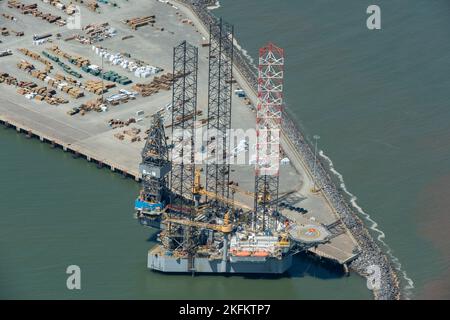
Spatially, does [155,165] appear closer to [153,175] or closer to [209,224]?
[153,175]

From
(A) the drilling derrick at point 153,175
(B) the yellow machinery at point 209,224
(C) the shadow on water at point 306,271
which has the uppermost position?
(A) the drilling derrick at point 153,175

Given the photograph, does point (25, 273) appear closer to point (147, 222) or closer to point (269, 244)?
point (147, 222)

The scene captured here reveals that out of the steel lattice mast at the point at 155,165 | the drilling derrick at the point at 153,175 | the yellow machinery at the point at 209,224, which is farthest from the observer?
the drilling derrick at the point at 153,175

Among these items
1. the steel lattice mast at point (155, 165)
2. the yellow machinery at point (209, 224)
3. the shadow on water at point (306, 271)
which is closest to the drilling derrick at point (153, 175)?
the steel lattice mast at point (155, 165)

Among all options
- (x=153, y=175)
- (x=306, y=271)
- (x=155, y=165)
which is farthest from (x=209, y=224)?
(x=306, y=271)

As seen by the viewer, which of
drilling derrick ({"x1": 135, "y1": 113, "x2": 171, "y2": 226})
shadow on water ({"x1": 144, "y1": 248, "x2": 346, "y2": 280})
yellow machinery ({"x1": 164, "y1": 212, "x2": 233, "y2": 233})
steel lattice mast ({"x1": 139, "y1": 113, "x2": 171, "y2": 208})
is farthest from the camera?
drilling derrick ({"x1": 135, "y1": 113, "x2": 171, "y2": 226})

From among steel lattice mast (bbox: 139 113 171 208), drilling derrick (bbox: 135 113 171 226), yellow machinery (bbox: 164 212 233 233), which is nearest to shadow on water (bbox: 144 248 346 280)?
yellow machinery (bbox: 164 212 233 233)

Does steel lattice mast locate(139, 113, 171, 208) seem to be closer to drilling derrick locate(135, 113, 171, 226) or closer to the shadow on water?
drilling derrick locate(135, 113, 171, 226)

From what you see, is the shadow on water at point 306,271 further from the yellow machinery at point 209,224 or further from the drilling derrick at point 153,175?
the drilling derrick at point 153,175
